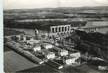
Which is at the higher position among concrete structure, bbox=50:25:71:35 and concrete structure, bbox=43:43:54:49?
concrete structure, bbox=50:25:71:35

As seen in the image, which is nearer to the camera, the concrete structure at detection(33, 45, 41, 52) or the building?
the building

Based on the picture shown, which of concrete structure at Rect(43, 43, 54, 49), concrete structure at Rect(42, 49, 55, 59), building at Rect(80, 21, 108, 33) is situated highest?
building at Rect(80, 21, 108, 33)

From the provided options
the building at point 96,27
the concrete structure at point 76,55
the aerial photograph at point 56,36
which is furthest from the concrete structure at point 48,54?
the building at point 96,27

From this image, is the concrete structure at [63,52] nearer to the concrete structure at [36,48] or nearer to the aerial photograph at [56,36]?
the aerial photograph at [56,36]

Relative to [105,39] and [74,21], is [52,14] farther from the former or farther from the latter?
[105,39]

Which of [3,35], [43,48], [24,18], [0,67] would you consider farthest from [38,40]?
[0,67]

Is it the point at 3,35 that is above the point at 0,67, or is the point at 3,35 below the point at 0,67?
above

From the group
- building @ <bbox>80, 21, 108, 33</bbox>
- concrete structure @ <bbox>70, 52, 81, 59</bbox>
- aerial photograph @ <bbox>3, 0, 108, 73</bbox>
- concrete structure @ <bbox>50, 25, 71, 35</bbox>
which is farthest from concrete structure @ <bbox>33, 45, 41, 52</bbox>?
building @ <bbox>80, 21, 108, 33</bbox>

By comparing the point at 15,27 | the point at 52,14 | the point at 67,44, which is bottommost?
the point at 67,44

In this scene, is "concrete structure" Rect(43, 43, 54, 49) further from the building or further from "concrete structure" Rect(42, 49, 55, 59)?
the building
